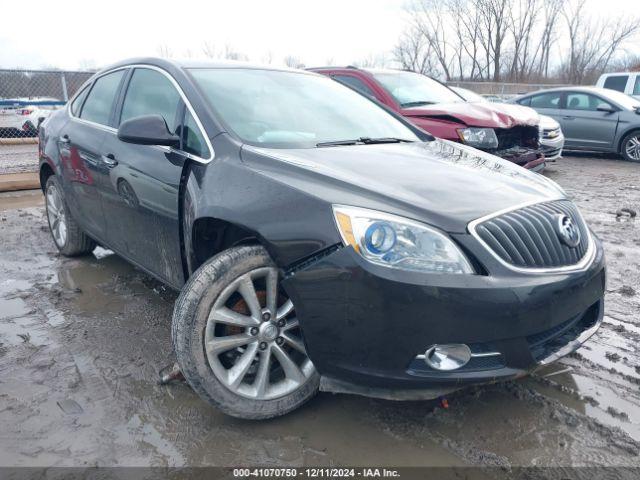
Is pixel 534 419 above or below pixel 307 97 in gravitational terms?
below

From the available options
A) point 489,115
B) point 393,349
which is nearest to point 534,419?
point 393,349

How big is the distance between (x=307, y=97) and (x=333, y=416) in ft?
6.40

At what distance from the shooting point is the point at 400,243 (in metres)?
2.08

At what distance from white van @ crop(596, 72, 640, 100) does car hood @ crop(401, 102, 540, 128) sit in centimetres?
815

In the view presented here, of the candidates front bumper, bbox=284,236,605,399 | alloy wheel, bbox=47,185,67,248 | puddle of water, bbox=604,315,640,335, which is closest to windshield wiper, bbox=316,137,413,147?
front bumper, bbox=284,236,605,399

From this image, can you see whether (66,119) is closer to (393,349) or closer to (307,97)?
(307,97)

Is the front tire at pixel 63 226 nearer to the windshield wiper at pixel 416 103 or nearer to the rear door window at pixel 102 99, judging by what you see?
the rear door window at pixel 102 99

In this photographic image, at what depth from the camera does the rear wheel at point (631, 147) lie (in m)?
10.4

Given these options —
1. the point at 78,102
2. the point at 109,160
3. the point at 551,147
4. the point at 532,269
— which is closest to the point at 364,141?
the point at 532,269

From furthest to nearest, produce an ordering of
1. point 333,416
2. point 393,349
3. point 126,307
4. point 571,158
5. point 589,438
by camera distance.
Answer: point 571,158, point 126,307, point 333,416, point 589,438, point 393,349

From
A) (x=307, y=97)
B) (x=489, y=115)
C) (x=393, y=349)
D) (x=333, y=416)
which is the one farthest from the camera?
(x=489, y=115)

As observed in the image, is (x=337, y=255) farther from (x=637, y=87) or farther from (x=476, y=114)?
(x=637, y=87)

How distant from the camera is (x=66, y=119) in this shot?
439 cm

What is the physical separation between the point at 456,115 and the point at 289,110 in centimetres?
362
